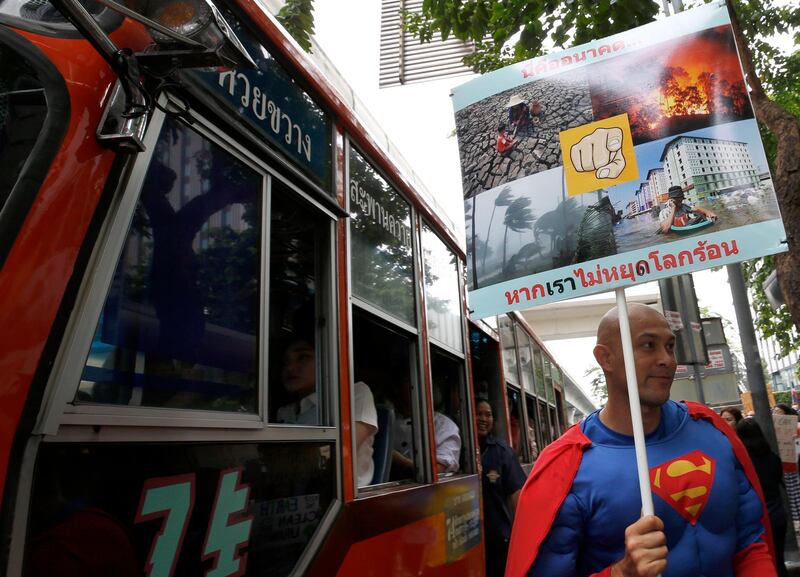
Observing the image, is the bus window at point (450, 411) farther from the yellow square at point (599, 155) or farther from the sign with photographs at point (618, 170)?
the yellow square at point (599, 155)

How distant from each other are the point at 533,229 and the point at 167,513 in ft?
4.70

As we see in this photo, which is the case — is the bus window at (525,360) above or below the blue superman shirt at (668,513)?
above

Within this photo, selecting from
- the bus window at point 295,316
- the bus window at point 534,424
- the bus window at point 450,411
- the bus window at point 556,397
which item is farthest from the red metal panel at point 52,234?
the bus window at point 556,397

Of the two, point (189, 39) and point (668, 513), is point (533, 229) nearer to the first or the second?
point (668, 513)

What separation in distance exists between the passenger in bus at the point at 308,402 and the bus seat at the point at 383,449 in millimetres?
118

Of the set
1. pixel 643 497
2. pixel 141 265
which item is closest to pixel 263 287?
pixel 141 265

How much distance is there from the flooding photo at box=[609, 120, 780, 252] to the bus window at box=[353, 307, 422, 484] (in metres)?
1.27

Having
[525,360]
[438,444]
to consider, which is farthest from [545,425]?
[438,444]

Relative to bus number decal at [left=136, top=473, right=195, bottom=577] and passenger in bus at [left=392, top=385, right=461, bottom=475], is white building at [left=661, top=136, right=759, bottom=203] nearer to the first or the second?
bus number decal at [left=136, top=473, right=195, bottom=577]

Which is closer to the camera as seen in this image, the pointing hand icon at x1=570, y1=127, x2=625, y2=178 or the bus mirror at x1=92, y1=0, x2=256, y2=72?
the bus mirror at x1=92, y1=0, x2=256, y2=72

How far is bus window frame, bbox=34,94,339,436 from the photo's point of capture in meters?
1.33

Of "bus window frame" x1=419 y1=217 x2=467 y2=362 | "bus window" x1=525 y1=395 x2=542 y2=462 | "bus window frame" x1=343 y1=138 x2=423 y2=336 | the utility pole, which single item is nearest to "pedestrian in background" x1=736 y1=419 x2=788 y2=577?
the utility pole

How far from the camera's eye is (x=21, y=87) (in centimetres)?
149

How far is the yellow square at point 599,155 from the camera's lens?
7.10ft
